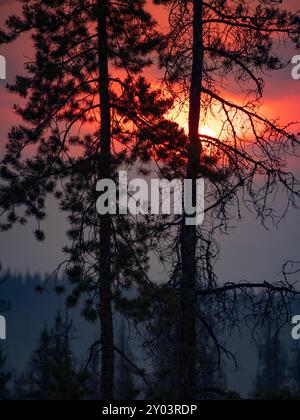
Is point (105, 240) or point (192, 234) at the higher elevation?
point (192, 234)

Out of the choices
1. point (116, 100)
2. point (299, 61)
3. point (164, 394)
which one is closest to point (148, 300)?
point (164, 394)

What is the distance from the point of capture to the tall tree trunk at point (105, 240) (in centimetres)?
1449

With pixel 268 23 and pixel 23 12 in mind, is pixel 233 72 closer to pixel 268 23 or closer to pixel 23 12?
pixel 268 23

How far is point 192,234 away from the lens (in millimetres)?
15016

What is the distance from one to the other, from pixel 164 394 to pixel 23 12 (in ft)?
26.4

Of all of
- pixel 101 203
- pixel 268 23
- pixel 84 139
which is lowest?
pixel 101 203

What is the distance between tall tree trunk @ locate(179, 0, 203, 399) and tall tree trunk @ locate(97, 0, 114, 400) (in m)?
1.43

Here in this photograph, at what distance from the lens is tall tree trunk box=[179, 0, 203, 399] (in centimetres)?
1462

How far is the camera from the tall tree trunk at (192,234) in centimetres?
1462

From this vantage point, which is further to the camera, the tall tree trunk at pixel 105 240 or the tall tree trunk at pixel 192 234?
the tall tree trunk at pixel 192 234

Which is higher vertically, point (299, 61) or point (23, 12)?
point (23, 12)

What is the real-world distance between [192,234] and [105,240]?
1751 mm

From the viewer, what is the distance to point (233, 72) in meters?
15.6

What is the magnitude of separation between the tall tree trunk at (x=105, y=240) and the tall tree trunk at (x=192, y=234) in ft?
4.69
